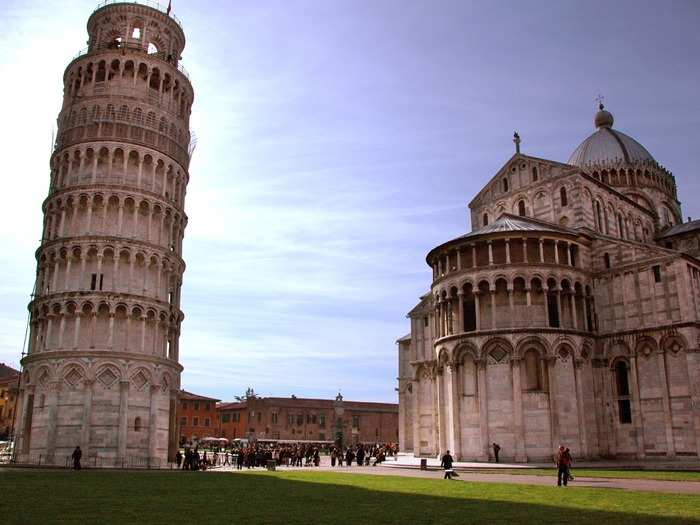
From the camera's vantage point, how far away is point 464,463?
34.8 m

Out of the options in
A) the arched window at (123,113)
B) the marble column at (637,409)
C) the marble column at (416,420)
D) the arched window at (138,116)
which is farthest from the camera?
the marble column at (416,420)

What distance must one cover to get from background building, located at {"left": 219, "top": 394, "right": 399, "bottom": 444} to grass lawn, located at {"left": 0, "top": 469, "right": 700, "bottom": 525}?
72.3 meters

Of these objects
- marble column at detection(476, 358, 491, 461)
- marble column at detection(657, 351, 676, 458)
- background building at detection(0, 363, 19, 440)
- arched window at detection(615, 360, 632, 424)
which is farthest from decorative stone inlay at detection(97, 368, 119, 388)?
background building at detection(0, 363, 19, 440)

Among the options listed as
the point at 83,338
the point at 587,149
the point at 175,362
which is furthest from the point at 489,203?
the point at 83,338

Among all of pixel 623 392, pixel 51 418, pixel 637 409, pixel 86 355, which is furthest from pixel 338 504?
pixel 623 392

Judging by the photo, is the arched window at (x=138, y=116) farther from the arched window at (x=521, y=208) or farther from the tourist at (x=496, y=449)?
the tourist at (x=496, y=449)

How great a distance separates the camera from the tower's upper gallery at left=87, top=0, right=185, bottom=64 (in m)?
45.4

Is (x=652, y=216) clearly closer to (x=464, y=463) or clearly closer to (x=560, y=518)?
(x=464, y=463)

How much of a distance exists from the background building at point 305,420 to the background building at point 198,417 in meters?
1.44

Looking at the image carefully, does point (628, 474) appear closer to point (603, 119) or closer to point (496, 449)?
point (496, 449)

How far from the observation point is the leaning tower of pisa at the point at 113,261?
120 ft

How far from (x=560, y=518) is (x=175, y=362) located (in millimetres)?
32557

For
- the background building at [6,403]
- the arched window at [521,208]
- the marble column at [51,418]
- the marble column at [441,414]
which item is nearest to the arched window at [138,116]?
the marble column at [51,418]

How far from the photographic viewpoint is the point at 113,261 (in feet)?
129
